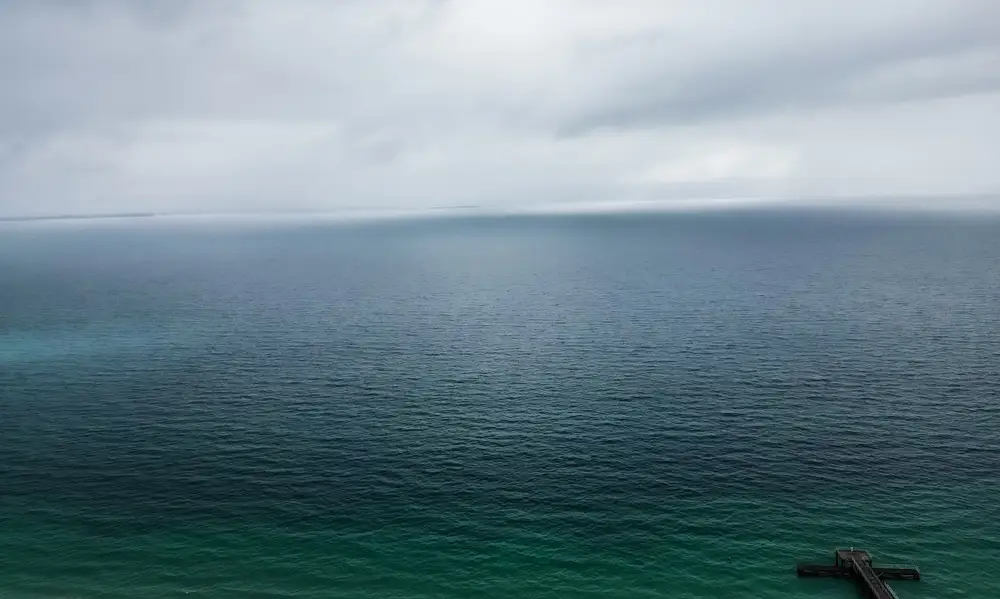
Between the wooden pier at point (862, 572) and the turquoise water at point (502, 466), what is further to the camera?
the turquoise water at point (502, 466)

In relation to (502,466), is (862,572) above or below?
below

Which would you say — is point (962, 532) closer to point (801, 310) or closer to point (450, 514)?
point (450, 514)

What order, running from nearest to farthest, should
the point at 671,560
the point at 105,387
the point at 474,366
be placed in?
the point at 671,560
the point at 105,387
the point at 474,366

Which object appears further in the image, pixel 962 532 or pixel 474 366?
pixel 474 366

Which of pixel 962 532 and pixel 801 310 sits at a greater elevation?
pixel 801 310

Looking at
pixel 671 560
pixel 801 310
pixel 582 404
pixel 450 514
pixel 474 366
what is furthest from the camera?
pixel 801 310

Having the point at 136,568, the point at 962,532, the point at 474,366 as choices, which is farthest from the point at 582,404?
the point at 136,568

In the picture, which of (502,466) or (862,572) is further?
(502,466)

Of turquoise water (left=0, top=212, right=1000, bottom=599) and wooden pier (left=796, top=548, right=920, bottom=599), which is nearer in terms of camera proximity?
wooden pier (left=796, top=548, right=920, bottom=599)
